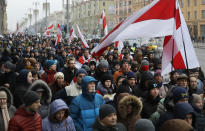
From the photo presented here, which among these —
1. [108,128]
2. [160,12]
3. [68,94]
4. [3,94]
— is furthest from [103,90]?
[108,128]

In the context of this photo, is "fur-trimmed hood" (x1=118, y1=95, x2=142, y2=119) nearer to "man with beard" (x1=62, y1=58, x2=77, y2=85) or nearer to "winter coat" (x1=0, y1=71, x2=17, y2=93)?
"winter coat" (x1=0, y1=71, x2=17, y2=93)

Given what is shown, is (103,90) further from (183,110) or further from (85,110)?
(183,110)

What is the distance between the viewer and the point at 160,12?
6199mm

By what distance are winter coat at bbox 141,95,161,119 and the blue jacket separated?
0.69m

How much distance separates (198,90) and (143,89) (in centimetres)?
139

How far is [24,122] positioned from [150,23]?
128 inches

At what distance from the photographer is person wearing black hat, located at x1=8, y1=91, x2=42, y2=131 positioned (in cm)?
404

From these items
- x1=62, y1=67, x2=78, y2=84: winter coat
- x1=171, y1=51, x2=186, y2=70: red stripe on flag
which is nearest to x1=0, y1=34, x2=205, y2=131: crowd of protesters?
Result: x1=171, y1=51, x2=186, y2=70: red stripe on flag

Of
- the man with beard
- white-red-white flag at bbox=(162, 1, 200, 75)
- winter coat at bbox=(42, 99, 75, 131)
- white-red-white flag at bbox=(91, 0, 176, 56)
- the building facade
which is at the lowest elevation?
winter coat at bbox=(42, 99, 75, 131)

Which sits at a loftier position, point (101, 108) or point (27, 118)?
point (101, 108)

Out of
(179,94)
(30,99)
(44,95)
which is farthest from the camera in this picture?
(44,95)

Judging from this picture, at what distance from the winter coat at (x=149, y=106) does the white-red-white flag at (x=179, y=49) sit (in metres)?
1.12

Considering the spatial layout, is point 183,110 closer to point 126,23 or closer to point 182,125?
point 182,125

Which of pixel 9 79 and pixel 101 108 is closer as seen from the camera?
pixel 101 108
